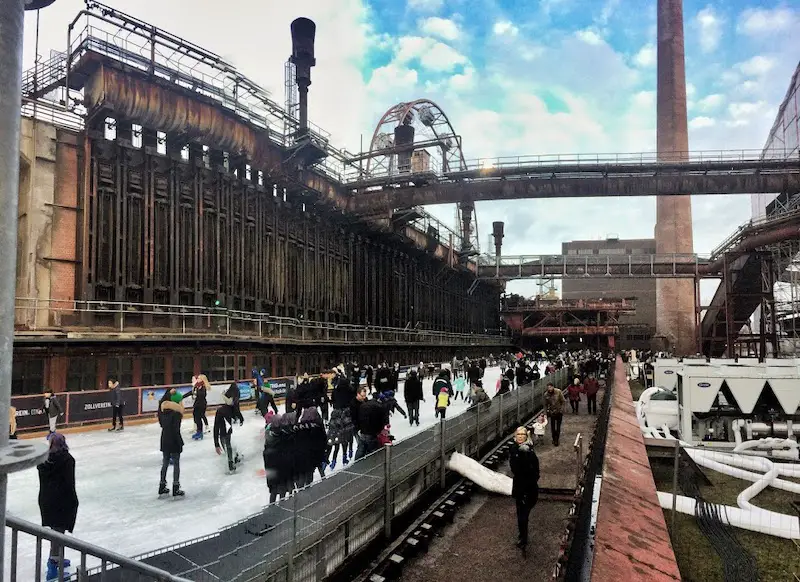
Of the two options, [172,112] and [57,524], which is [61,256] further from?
[57,524]

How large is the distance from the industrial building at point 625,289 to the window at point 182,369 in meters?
69.8

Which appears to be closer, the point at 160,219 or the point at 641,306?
the point at 160,219

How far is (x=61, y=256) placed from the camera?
2067 centimetres

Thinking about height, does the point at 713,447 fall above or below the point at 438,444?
below

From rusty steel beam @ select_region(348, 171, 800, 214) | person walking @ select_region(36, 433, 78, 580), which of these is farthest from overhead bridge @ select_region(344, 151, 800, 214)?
person walking @ select_region(36, 433, 78, 580)

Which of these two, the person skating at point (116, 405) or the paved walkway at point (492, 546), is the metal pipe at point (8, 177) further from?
the person skating at point (116, 405)

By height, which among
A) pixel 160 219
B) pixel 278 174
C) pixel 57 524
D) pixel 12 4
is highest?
Answer: pixel 278 174

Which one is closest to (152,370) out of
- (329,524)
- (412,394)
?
(412,394)

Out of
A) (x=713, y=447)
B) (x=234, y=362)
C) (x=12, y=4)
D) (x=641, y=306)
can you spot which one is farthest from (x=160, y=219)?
(x=641, y=306)

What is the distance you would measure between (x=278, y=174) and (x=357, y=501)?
2668 centimetres

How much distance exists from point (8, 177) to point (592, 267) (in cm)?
6542

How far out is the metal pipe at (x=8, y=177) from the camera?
1778 millimetres

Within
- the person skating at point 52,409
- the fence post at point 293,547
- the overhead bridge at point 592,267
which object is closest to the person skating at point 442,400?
the fence post at point 293,547

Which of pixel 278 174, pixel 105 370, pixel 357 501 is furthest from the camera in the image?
pixel 278 174
